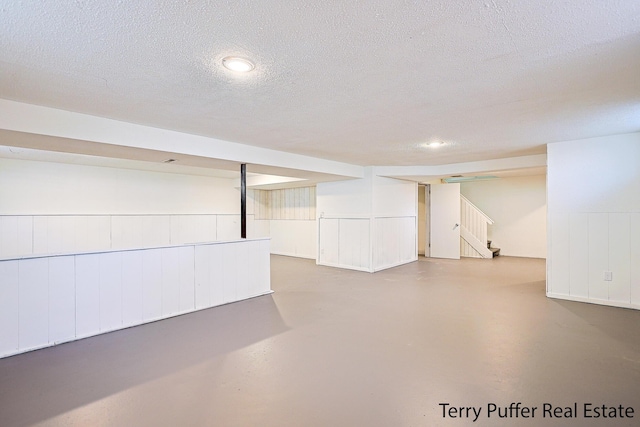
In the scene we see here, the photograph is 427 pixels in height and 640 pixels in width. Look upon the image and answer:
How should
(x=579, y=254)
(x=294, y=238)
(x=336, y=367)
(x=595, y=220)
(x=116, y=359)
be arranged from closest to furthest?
(x=336, y=367) → (x=116, y=359) → (x=595, y=220) → (x=579, y=254) → (x=294, y=238)

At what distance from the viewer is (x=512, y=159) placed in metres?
5.44

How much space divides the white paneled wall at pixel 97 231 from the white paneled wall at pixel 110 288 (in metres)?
0.77

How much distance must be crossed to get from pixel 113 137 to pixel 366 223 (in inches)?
183

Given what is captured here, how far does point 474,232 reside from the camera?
27.5ft

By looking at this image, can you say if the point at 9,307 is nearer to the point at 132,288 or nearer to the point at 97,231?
the point at 132,288

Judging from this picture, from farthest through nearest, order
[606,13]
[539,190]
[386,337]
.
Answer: [539,190] → [386,337] → [606,13]

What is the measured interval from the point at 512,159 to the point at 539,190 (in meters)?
3.45

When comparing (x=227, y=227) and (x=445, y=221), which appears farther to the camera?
(x=227, y=227)

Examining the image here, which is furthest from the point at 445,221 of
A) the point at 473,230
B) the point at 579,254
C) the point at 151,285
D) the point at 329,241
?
the point at 151,285

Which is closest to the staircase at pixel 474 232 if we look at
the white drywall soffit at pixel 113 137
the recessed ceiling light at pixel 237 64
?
the white drywall soffit at pixel 113 137

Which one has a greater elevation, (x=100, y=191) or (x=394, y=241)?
(x=100, y=191)

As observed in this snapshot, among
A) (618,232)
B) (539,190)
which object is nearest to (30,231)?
(618,232)

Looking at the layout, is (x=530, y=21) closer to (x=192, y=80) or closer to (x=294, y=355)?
(x=192, y=80)

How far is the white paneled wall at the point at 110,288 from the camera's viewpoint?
2842mm
